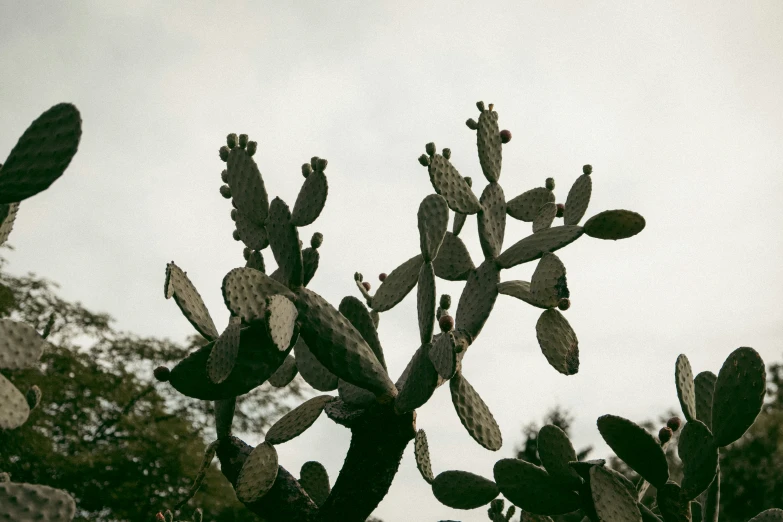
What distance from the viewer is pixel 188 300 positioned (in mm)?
2076

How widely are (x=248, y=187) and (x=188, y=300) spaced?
41 centimetres

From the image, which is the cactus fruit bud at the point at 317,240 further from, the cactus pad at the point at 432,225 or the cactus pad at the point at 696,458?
the cactus pad at the point at 696,458

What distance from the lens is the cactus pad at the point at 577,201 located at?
2799 millimetres

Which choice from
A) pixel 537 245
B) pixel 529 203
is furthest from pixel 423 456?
pixel 529 203

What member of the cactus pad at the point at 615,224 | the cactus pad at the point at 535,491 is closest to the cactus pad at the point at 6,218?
the cactus pad at the point at 535,491

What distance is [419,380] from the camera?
1.89 meters

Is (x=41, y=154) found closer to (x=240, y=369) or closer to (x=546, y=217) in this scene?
(x=240, y=369)

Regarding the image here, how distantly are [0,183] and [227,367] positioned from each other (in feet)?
2.21

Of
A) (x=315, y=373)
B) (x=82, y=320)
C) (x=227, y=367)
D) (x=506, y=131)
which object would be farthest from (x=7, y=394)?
(x=82, y=320)

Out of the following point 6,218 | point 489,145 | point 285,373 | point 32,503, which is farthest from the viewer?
point 489,145

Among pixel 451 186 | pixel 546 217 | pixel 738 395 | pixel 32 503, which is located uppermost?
pixel 546 217

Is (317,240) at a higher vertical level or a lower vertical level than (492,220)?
lower

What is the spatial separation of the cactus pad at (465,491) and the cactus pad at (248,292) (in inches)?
32.9

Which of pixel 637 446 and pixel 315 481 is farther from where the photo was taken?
pixel 315 481
